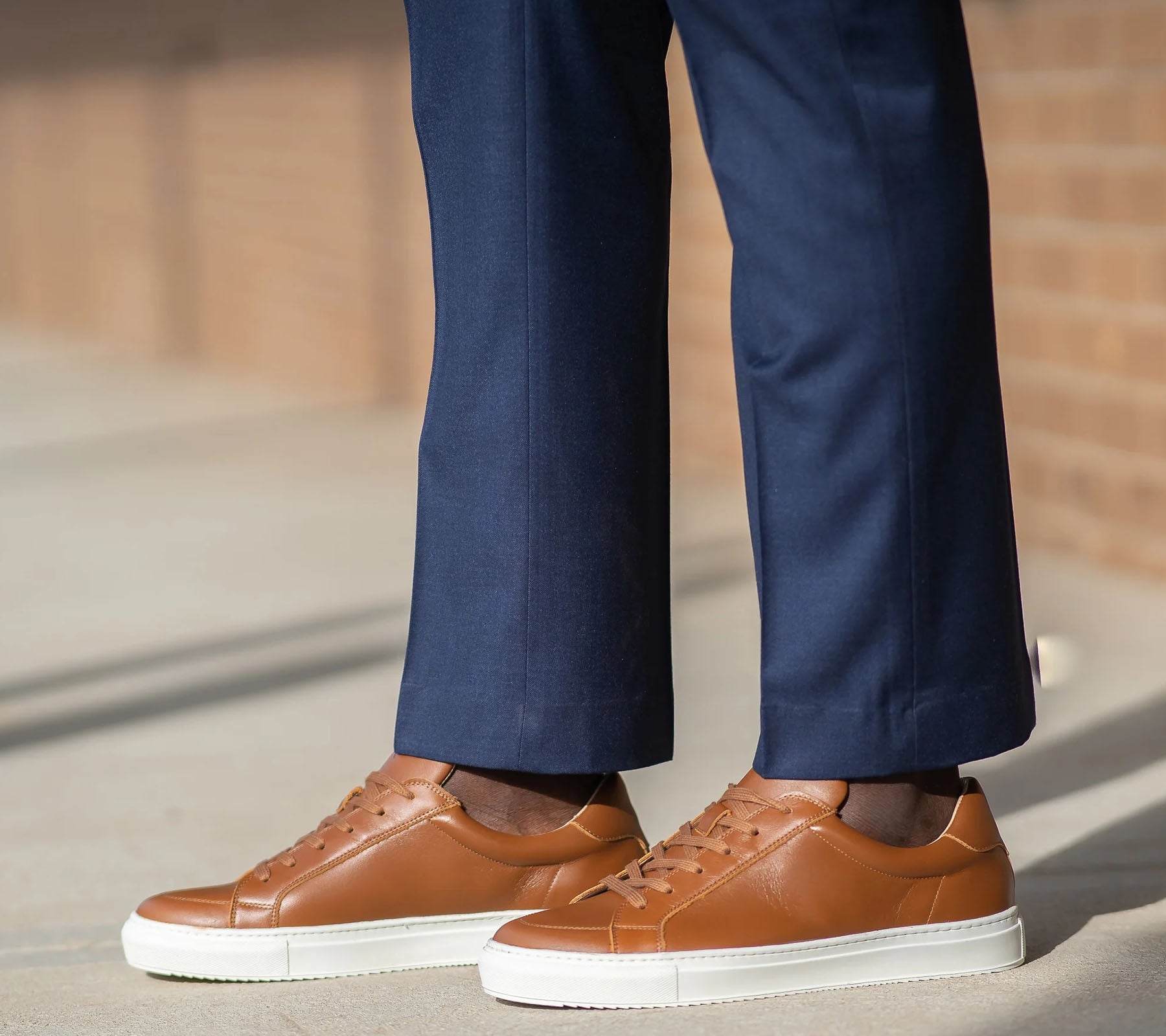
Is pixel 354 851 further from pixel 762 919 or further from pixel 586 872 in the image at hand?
pixel 762 919

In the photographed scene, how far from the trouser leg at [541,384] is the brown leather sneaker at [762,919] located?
0.45ft

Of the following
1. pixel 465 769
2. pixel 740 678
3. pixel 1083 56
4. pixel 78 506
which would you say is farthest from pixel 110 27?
pixel 465 769

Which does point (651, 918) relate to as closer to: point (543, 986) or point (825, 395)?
point (543, 986)

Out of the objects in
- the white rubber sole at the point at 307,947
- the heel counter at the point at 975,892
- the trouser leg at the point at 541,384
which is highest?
the trouser leg at the point at 541,384

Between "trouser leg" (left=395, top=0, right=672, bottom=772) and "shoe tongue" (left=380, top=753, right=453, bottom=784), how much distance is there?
2cm

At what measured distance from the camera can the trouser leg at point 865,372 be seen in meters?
1.07

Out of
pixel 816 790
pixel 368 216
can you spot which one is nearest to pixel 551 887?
pixel 816 790

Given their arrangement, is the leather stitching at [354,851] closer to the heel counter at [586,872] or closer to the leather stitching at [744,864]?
the heel counter at [586,872]

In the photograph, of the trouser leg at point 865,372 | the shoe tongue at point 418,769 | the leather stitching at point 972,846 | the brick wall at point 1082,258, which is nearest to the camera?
the trouser leg at point 865,372

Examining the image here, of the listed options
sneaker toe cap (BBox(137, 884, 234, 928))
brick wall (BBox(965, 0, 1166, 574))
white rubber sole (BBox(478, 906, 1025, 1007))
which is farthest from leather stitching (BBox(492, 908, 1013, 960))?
brick wall (BBox(965, 0, 1166, 574))

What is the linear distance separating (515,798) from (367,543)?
7.32ft

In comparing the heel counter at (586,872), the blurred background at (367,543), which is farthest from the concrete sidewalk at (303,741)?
the heel counter at (586,872)

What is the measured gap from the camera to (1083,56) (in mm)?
3008

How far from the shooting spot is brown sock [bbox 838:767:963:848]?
3.78 ft
